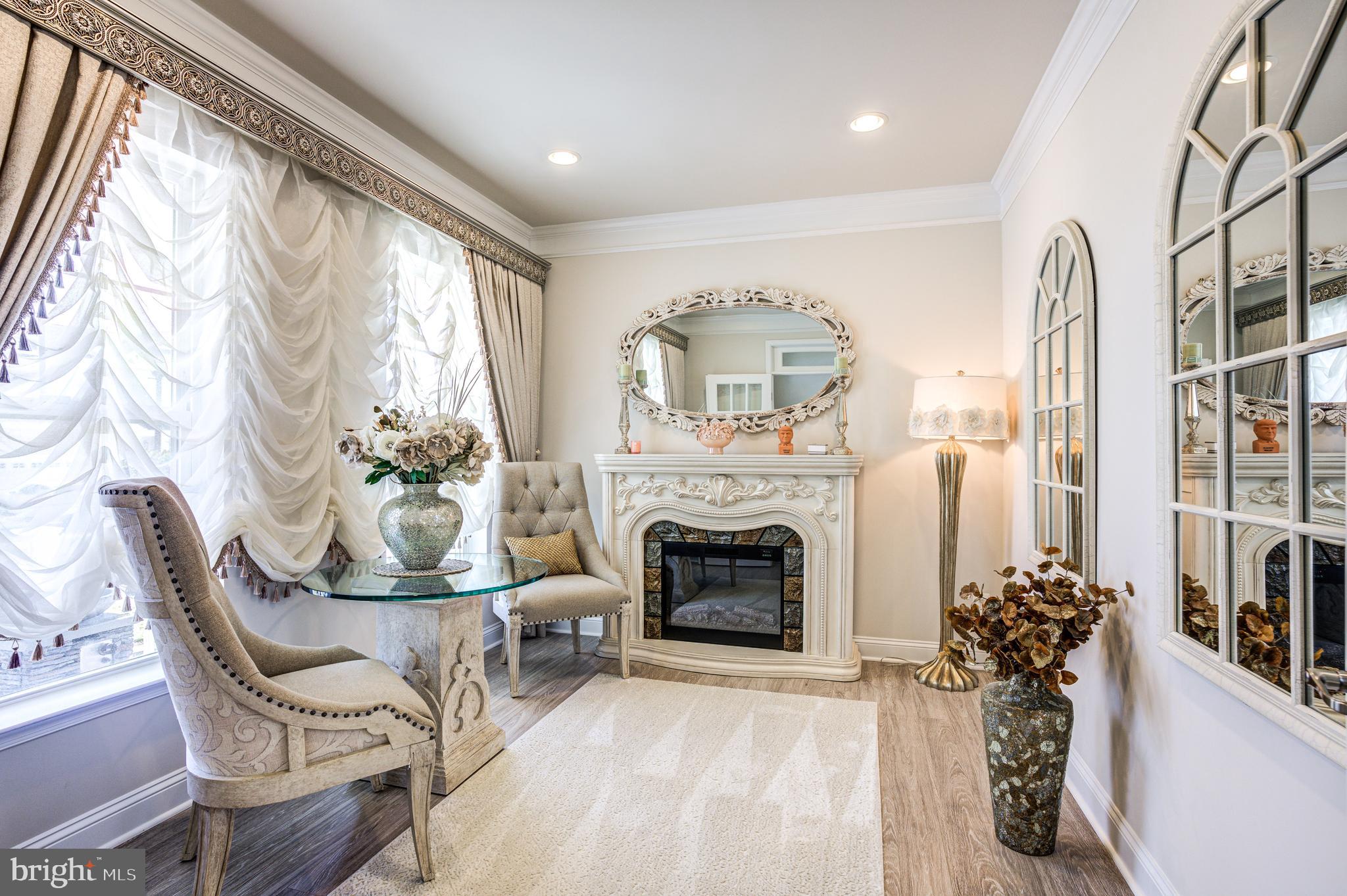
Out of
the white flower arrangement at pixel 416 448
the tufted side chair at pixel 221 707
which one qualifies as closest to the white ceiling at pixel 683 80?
the white flower arrangement at pixel 416 448

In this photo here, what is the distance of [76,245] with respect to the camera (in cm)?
190

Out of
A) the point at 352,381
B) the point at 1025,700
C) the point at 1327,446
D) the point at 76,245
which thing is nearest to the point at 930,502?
the point at 1025,700

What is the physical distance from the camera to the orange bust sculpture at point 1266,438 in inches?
50.0

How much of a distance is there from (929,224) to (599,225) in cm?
202

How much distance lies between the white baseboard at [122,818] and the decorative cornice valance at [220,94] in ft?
6.96

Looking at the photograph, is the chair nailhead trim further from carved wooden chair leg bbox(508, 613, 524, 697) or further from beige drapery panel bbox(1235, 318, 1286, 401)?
beige drapery panel bbox(1235, 318, 1286, 401)

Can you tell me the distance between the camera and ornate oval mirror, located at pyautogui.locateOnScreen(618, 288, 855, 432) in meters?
3.90

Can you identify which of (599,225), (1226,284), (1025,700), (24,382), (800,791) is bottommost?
(800,791)

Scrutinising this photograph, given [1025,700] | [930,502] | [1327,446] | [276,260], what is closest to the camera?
[1327,446]

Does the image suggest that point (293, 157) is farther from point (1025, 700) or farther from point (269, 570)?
point (1025, 700)

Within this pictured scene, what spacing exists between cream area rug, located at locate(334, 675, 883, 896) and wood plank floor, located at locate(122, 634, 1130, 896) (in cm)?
8

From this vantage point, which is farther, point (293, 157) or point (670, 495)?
point (670, 495)

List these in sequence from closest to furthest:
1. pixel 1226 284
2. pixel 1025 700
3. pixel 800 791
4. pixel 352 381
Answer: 1. pixel 1226 284
2. pixel 1025 700
3. pixel 800 791
4. pixel 352 381

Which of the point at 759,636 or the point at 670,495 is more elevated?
the point at 670,495
